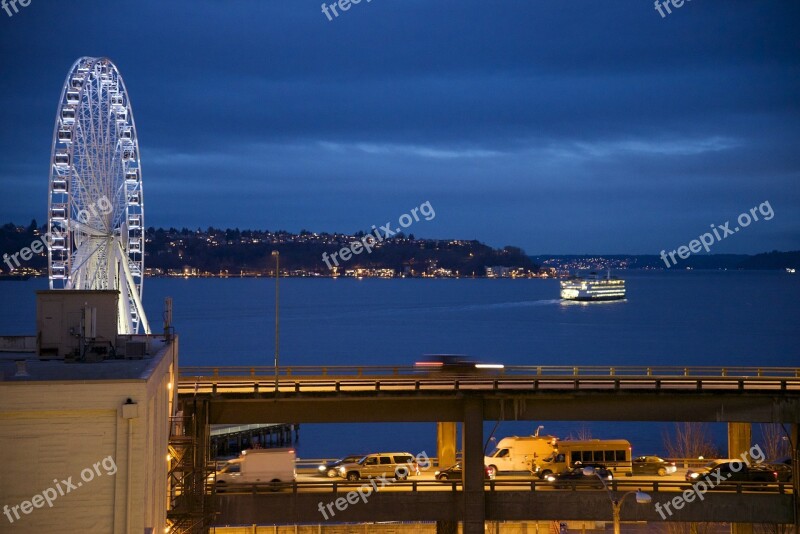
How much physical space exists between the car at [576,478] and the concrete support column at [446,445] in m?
4.54

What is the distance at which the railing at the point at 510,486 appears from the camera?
3148cm

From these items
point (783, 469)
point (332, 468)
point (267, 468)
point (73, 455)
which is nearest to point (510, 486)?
point (332, 468)

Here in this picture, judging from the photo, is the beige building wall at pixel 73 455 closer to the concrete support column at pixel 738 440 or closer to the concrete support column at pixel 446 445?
the concrete support column at pixel 446 445

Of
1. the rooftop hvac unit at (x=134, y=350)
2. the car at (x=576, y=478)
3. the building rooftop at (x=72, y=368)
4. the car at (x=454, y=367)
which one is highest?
the rooftop hvac unit at (x=134, y=350)

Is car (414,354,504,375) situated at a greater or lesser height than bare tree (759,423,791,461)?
greater

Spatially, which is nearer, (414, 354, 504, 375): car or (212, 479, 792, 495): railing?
(212, 479, 792, 495): railing

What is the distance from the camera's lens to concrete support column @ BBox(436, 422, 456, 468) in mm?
36781

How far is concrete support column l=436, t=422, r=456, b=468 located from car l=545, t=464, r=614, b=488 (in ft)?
14.9

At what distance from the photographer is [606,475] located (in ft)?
108

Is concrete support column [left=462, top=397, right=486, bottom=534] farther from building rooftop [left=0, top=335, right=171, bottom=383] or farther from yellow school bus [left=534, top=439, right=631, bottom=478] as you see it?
building rooftop [left=0, top=335, right=171, bottom=383]

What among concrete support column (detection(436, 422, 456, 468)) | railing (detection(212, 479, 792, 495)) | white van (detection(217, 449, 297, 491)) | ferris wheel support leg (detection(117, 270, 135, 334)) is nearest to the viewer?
railing (detection(212, 479, 792, 495))

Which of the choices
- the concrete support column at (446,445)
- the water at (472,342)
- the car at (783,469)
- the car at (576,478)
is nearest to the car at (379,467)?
the concrete support column at (446,445)

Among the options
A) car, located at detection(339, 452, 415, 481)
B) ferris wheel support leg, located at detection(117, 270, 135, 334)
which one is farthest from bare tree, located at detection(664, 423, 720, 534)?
ferris wheel support leg, located at detection(117, 270, 135, 334)

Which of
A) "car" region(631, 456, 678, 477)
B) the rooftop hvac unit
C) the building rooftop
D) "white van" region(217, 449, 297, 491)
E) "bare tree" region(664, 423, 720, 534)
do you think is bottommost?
"bare tree" region(664, 423, 720, 534)
